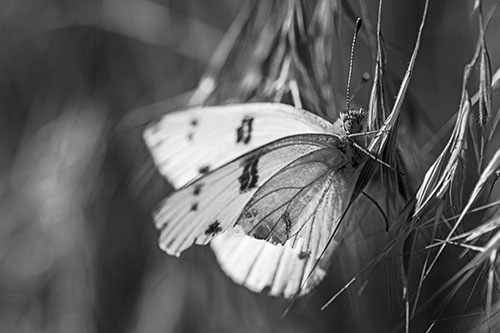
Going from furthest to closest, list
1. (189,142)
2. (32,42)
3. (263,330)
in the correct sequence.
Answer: (32,42), (263,330), (189,142)

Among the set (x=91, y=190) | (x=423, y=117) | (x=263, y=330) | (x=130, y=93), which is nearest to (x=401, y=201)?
(x=423, y=117)

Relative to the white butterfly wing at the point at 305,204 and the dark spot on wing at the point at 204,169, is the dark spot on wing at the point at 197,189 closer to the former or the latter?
the white butterfly wing at the point at 305,204

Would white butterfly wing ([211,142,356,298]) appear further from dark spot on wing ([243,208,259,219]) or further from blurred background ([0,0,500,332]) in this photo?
blurred background ([0,0,500,332])

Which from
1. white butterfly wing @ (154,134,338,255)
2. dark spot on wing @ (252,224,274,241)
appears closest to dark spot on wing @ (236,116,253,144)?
white butterfly wing @ (154,134,338,255)

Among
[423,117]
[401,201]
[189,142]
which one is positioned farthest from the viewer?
[189,142]

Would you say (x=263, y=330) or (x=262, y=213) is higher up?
(x=262, y=213)

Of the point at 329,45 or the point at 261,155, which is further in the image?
the point at 329,45

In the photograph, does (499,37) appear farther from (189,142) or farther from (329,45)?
(189,142)
